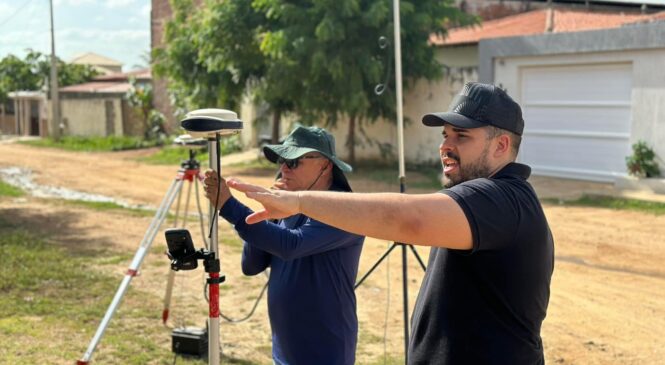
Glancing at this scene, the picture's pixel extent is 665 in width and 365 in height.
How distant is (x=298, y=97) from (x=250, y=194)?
16395 millimetres

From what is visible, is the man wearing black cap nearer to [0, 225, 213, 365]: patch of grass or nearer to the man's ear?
the man's ear

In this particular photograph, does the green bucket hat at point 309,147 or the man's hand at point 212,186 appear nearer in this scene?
the man's hand at point 212,186

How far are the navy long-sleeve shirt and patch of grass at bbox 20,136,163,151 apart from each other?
26.3 metres

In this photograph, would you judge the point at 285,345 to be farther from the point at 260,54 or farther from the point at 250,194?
the point at 260,54

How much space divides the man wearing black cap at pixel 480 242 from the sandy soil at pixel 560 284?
3482mm

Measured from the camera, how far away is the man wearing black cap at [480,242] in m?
2.06

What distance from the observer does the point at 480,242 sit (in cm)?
208

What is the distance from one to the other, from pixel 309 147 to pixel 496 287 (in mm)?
1415

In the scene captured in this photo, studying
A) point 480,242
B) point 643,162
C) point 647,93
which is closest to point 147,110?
point 647,93

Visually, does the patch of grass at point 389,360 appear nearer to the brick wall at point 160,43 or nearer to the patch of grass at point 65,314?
the patch of grass at point 65,314

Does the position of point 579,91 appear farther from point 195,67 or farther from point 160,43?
point 160,43

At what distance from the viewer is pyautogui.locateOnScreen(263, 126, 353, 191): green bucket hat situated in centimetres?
343

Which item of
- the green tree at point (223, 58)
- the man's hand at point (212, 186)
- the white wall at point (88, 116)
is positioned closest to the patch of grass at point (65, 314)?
the man's hand at point (212, 186)

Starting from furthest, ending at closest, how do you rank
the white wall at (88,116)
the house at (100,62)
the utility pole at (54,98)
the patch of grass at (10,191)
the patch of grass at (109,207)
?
the house at (100,62) < the white wall at (88,116) < the utility pole at (54,98) < the patch of grass at (10,191) < the patch of grass at (109,207)
